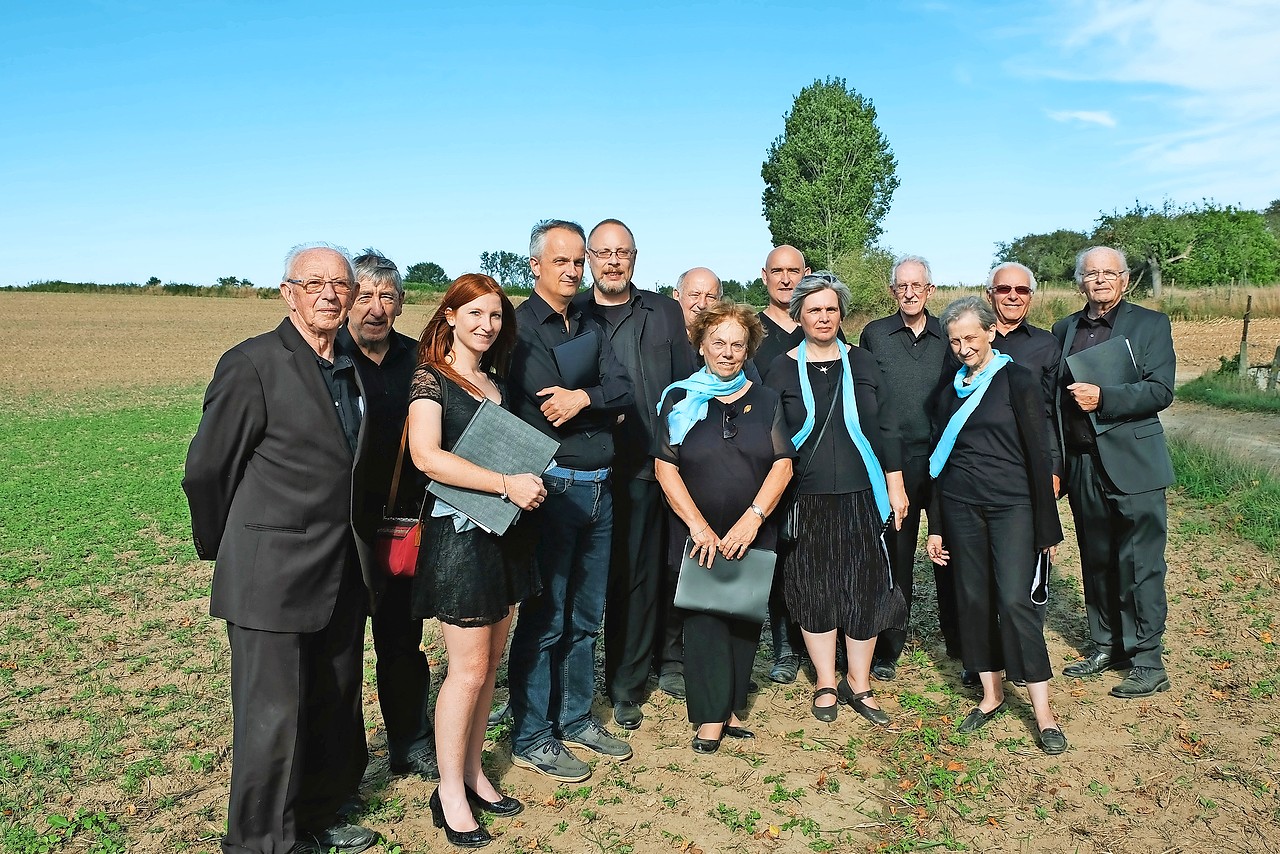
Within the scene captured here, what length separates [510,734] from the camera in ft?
14.6

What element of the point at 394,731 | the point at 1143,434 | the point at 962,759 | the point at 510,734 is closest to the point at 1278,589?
the point at 1143,434

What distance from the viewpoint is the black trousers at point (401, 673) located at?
3857 millimetres

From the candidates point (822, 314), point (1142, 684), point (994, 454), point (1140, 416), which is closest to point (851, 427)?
point (822, 314)

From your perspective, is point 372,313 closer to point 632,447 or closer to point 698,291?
point 632,447

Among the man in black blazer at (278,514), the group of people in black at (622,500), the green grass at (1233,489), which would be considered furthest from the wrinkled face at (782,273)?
the green grass at (1233,489)

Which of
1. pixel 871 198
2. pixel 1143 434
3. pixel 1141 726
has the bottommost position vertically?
pixel 1141 726

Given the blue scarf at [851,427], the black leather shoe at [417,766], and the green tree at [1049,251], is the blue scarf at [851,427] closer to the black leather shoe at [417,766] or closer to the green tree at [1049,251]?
the black leather shoe at [417,766]

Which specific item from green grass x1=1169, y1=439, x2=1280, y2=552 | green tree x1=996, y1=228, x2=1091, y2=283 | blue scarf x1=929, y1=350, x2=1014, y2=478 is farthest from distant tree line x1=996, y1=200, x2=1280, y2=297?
blue scarf x1=929, y1=350, x2=1014, y2=478

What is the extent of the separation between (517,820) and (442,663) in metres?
1.95

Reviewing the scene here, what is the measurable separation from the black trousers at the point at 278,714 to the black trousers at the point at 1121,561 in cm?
402

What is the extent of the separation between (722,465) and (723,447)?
0.27 ft

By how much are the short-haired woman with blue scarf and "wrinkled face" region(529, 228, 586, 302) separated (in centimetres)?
179

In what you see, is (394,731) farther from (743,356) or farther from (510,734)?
(743,356)

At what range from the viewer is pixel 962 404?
4383 millimetres
